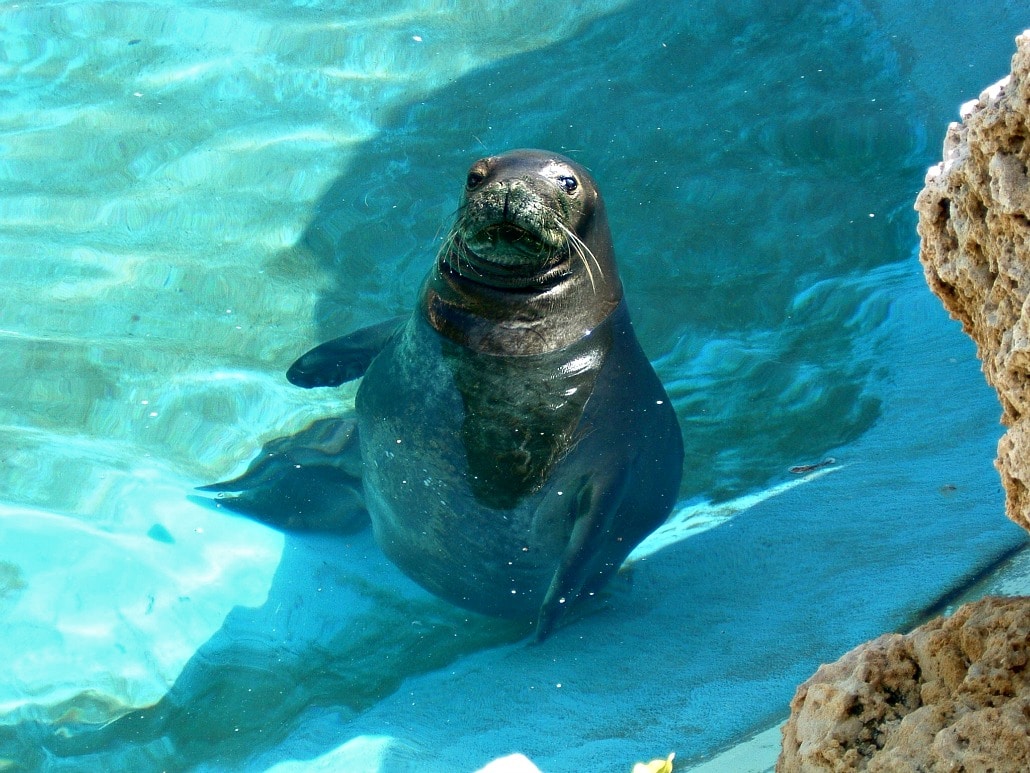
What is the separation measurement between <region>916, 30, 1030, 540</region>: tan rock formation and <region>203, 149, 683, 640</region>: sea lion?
92.6 inches

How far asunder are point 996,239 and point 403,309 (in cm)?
477

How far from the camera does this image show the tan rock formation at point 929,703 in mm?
1847

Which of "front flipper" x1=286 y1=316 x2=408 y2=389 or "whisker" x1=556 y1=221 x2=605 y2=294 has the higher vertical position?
"whisker" x1=556 y1=221 x2=605 y2=294

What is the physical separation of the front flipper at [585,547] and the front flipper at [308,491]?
1212mm

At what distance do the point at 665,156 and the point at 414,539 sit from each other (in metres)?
3.62

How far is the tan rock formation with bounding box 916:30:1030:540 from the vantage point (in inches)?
71.4

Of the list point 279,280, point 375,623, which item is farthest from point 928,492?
point 279,280

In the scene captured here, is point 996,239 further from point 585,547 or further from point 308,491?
point 308,491

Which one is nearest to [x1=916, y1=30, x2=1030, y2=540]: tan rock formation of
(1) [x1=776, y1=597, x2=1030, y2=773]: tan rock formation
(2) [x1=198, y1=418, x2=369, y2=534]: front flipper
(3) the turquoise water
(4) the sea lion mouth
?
(1) [x1=776, y1=597, x2=1030, y2=773]: tan rock formation

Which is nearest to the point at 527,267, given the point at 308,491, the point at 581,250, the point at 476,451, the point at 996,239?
the point at 581,250

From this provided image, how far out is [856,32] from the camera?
7.77m

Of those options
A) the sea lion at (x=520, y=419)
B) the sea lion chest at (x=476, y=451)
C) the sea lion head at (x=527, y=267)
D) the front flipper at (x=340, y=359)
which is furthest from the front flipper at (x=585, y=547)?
the front flipper at (x=340, y=359)

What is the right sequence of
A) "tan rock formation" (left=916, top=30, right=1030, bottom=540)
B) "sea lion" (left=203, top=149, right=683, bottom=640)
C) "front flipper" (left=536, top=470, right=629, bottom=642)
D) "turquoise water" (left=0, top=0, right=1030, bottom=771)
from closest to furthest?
"tan rock formation" (left=916, top=30, right=1030, bottom=540), "turquoise water" (left=0, top=0, right=1030, bottom=771), "front flipper" (left=536, top=470, right=629, bottom=642), "sea lion" (left=203, top=149, right=683, bottom=640)

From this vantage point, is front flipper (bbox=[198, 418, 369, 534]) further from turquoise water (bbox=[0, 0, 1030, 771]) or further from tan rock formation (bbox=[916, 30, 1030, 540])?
tan rock formation (bbox=[916, 30, 1030, 540])
